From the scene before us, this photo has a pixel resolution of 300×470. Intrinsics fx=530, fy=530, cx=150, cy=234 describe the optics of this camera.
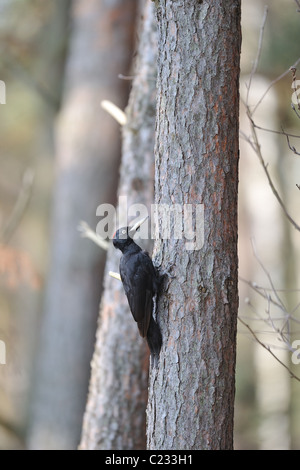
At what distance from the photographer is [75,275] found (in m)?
5.55

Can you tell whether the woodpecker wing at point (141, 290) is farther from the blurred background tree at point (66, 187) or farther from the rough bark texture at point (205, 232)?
the blurred background tree at point (66, 187)

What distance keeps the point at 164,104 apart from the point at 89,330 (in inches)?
132

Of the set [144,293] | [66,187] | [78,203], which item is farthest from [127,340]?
[66,187]

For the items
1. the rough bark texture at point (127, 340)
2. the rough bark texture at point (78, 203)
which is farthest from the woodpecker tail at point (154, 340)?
the rough bark texture at point (78, 203)

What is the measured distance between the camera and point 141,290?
2705 mm

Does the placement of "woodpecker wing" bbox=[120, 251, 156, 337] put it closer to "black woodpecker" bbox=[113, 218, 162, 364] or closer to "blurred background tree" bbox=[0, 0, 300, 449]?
"black woodpecker" bbox=[113, 218, 162, 364]

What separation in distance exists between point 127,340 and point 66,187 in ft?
7.45

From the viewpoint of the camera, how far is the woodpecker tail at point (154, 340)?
2594 mm

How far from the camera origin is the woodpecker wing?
2672 millimetres

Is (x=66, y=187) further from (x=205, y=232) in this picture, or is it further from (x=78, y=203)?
(x=205, y=232)

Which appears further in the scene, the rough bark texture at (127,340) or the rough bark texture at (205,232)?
the rough bark texture at (127,340)

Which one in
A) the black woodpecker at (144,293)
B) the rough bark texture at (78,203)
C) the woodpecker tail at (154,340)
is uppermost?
the rough bark texture at (78,203)

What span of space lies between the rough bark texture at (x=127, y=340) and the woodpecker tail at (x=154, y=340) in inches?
56.4

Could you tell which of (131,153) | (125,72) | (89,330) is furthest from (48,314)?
(125,72)
